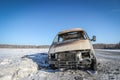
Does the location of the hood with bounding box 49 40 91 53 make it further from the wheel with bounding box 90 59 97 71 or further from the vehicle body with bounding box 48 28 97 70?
the wheel with bounding box 90 59 97 71

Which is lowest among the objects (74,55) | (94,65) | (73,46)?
(94,65)

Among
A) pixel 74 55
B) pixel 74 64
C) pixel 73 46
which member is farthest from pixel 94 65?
pixel 73 46

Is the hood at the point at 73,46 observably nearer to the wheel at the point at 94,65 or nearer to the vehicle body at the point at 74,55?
the vehicle body at the point at 74,55

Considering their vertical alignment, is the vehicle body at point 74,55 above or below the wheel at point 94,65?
above

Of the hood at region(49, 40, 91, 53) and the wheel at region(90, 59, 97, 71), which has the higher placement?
the hood at region(49, 40, 91, 53)

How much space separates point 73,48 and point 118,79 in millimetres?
2479

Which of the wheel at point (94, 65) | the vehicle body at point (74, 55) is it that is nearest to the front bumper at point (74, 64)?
the vehicle body at point (74, 55)

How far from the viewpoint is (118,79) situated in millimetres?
5957

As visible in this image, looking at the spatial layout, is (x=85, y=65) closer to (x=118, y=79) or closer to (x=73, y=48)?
(x=73, y=48)

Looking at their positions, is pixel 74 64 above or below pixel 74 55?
below

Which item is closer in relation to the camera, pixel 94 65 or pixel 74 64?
pixel 74 64

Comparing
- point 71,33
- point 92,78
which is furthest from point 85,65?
point 71,33

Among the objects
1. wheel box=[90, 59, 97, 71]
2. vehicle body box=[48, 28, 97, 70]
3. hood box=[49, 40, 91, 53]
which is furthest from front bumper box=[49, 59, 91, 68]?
hood box=[49, 40, 91, 53]

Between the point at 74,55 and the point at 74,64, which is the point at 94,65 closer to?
the point at 74,64
